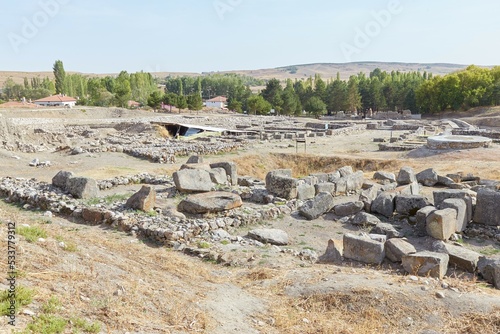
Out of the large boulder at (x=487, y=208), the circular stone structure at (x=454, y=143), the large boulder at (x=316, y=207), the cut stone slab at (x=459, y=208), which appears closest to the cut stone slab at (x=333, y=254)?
the large boulder at (x=316, y=207)

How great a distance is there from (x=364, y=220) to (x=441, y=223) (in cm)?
218

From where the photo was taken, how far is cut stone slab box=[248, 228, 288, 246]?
11133 millimetres

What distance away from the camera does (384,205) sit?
43.8 feet

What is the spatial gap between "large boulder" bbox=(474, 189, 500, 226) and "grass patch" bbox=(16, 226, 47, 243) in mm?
11232

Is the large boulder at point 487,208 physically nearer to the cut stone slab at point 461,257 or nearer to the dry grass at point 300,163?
the cut stone slab at point 461,257

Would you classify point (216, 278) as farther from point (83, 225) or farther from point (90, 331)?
point (83, 225)

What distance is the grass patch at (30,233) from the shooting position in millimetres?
7661

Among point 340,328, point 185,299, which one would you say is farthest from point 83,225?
point 340,328

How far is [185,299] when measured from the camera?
6.90 m

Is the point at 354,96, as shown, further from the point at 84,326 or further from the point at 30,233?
the point at 84,326

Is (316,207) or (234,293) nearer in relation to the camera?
(234,293)

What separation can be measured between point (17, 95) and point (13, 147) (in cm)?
8789

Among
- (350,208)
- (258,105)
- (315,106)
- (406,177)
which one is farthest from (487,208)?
(315,106)

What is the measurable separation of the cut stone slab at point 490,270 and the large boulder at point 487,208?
137 inches
